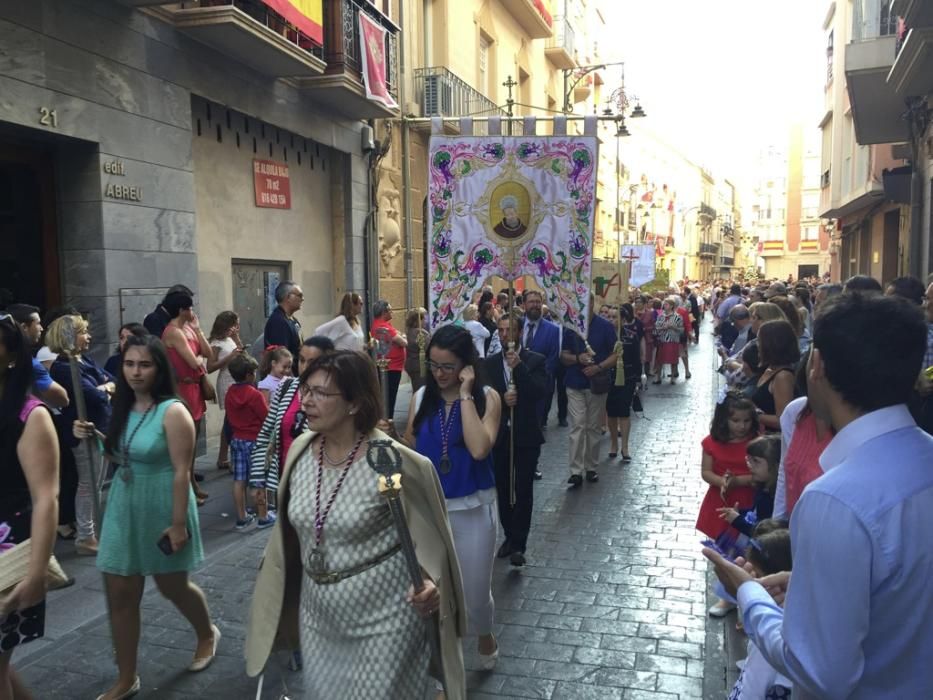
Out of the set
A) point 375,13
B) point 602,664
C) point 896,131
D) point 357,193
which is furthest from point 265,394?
point 896,131

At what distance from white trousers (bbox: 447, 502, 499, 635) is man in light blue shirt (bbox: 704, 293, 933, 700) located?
7.30 feet

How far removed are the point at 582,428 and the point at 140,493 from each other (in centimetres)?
497

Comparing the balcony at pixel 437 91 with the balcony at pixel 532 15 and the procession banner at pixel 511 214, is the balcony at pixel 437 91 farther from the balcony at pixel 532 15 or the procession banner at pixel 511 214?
the procession banner at pixel 511 214

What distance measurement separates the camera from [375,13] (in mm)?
13164

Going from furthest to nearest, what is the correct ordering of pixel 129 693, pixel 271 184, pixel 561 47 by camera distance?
pixel 561 47
pixel 271 184
pixel 129 693

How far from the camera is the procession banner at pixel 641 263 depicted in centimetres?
2214

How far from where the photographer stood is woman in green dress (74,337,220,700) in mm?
3805

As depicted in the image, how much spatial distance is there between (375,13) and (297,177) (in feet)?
10.5

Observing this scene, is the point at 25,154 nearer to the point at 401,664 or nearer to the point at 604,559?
the point at 604,559

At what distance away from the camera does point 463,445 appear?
13.1ft

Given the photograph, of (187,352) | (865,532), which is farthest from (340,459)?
(187,352)

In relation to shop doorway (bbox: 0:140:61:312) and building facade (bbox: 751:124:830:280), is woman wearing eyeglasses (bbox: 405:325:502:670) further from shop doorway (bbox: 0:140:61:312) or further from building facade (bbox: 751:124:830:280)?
building facade (bbox: 751:124:830:280)

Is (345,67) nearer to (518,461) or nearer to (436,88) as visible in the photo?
(436,88)

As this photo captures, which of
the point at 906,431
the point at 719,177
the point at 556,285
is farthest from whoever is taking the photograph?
the point at 719,177
